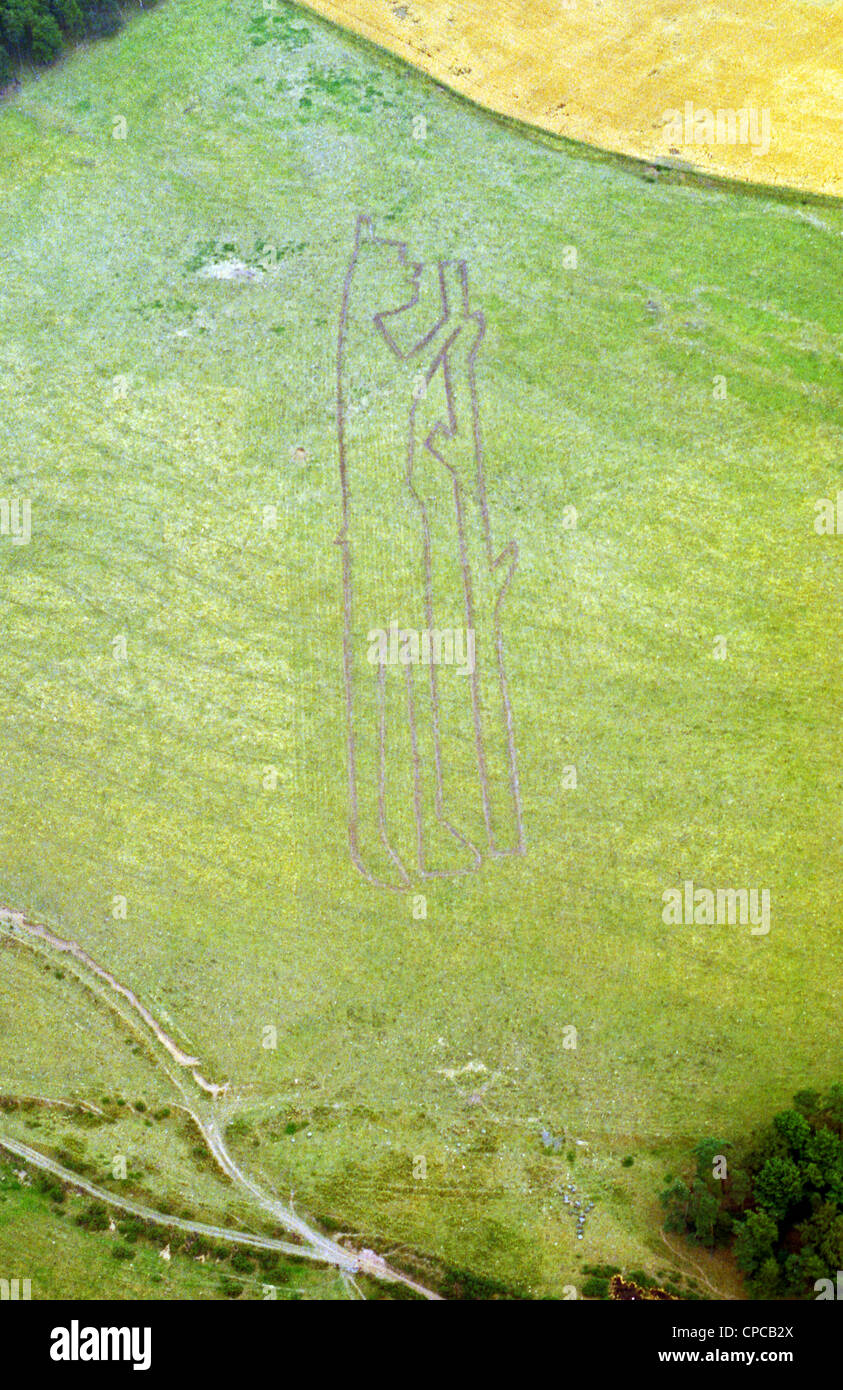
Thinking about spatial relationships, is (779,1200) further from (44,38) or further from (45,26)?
(45,26)

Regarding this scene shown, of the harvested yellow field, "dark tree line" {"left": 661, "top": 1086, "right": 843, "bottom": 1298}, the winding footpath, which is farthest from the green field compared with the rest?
the harvested yellow field

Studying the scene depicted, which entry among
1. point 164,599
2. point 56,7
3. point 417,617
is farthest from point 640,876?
point 56,7

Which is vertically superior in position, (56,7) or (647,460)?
(56,7)

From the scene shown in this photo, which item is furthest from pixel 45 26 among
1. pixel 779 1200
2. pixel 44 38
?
pixel 779 1200

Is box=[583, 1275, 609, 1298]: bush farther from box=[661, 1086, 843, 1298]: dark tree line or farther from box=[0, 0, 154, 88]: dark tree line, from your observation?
box=[0, 0, 154, 88]: dark tree line

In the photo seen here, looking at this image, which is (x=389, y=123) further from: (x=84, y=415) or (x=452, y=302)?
(x=84, y=415)

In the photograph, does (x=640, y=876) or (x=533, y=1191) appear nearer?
(x=533, y=1191)

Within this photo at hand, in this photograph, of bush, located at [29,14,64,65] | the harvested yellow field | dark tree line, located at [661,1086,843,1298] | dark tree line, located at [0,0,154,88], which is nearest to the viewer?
dark tree line, located at [661,1086,843,1298]
